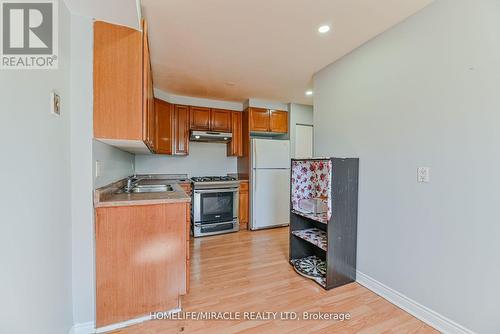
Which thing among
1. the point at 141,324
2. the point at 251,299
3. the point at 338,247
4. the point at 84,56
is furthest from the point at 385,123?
the point at 141,324

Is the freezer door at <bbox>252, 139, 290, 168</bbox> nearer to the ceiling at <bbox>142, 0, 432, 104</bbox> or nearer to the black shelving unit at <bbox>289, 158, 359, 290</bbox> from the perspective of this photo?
the ceiling at <bbox>142, 0, 432, 104</bbox>

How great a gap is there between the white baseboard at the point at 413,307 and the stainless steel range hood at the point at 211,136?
2.83m

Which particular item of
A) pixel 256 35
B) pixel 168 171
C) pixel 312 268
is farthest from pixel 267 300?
pixel 168 171

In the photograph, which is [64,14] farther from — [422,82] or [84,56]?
[422,82]

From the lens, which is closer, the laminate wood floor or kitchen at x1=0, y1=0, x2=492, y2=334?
kitchen at x1=0, y1=0, x2=492, y2=334

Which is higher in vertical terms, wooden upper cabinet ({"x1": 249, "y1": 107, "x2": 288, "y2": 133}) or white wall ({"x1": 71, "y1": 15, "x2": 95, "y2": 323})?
wooden upper cabinet ({"x1": 249, "y1": 107, "x2": 288, "y2": 133})

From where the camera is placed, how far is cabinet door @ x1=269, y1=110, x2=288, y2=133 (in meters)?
4.12

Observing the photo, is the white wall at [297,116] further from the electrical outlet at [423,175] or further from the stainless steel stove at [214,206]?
the electrical outlet at [423,175]

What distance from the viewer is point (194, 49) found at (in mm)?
2273

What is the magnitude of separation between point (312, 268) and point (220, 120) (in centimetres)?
283

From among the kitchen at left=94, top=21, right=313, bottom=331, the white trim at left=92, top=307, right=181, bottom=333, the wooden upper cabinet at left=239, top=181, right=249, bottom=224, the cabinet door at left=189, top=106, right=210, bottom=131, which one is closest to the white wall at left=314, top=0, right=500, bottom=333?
the kitchen at left=94, top=21, right=313, bottom=331

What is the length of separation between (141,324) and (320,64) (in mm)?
3021

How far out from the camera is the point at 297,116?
429cm

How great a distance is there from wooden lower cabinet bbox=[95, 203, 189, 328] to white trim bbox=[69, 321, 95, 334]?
48 millimetres
